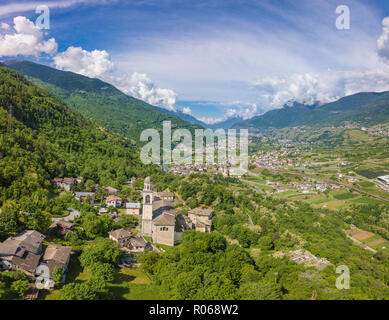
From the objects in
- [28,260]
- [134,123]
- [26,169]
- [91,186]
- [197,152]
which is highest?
[134,123]

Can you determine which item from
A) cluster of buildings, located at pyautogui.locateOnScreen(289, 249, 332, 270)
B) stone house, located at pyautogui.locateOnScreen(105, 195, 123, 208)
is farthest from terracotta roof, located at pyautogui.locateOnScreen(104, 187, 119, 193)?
cluster of buildings, located at pyautogui.locateOnScreen(289, 249, 332, 270)

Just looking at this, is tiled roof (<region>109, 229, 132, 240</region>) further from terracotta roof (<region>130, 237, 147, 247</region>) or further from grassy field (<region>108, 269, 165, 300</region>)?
grassy field (<region>108, 269, 165, 300</region>)

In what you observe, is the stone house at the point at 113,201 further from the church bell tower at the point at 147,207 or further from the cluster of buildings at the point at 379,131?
the cluster of buildings at the point at 379,131

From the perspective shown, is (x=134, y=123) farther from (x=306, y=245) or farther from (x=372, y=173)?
(x=306, y=245)

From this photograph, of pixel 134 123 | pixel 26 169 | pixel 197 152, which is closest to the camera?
pixel 26 169

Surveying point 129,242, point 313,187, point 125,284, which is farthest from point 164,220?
point 313,187
